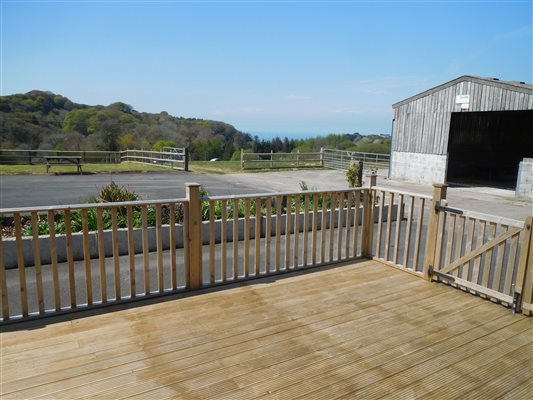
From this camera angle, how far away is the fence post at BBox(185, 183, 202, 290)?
141 inches

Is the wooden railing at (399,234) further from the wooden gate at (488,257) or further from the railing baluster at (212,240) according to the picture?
the railing baluster at (212,240)

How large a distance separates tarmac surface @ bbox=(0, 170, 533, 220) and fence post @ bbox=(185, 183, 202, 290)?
5445 mm

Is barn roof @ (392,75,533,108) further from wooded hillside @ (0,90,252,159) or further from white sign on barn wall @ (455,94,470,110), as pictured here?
wooded hillside @ (0,90,252,159)

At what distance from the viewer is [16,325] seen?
119 inches

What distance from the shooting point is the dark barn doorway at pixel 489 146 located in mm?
16531

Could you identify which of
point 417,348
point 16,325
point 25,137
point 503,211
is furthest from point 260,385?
point 25,137

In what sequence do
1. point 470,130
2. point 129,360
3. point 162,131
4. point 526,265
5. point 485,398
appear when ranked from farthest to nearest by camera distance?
point 162,131 < point 470,130 < point 526,265 < point 129,360 < point 485,398

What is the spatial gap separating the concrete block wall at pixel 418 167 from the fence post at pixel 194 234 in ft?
43.0

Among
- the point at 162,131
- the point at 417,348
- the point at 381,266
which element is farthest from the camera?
the point at 162,131

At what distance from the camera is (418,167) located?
52.3 ft

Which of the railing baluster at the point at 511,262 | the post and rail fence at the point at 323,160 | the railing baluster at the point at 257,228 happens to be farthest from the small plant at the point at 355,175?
the post and rail fence at the point at 323,160

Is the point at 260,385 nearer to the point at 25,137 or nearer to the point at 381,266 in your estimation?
the point at 381,266

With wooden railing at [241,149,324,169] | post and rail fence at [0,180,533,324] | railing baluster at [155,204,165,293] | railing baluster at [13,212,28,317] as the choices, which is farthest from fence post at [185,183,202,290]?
wooden railing at [241,149,324,169]

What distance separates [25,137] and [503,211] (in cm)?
3974
